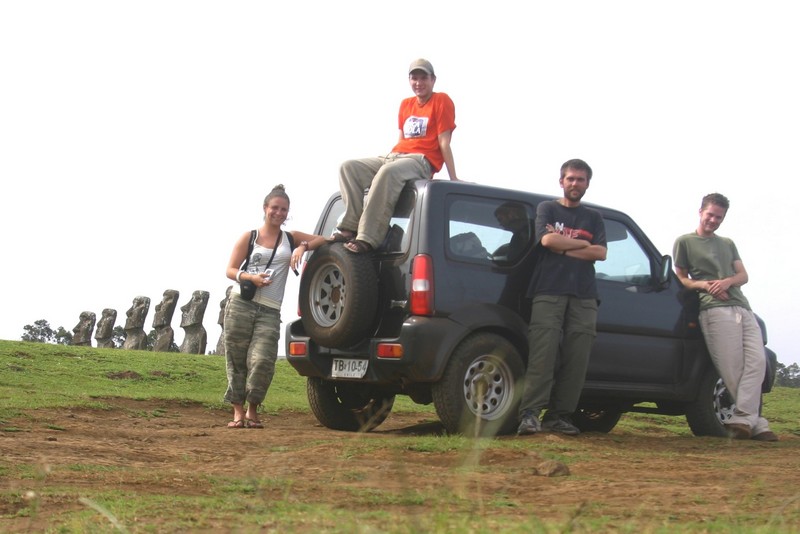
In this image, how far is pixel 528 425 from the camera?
7.81 meters

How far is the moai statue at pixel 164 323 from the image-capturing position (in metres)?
26.0

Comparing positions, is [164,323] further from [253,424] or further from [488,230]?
[488,230]

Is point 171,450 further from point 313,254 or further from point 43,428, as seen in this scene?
point 313,254

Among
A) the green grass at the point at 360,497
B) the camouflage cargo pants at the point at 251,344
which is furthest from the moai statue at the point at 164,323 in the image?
the camouflage cargo pants at the point at 251,344

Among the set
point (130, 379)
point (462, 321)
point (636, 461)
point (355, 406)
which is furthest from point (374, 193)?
point (130, 379)

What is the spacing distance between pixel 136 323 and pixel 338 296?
20530mm

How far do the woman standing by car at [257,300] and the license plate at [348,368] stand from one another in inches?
25.8

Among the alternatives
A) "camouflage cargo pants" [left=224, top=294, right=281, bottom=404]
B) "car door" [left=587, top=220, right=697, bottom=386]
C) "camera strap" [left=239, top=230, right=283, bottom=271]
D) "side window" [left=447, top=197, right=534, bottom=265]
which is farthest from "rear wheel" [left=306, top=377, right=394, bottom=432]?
"car door" [left=587, top=220, right=697, bottom=386]

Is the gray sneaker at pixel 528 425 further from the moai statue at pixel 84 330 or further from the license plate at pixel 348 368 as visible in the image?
the moai statue at pixel 84 330

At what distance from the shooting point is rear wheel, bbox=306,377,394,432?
8969 mm

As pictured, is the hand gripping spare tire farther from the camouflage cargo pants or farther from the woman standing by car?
the camouflage cargo pants

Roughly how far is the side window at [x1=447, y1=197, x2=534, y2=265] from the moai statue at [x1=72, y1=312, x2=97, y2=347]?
86.0 feet

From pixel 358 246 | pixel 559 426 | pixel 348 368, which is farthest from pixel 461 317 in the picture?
pixel 559 426

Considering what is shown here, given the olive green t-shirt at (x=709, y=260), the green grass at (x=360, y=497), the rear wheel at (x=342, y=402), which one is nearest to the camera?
the green grass at (x=360, y=497)
